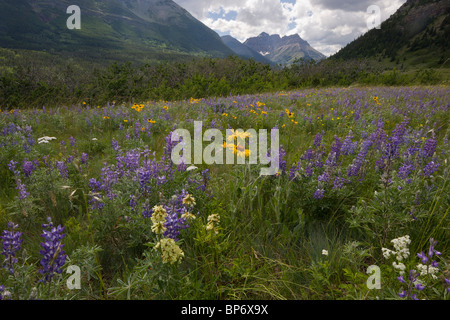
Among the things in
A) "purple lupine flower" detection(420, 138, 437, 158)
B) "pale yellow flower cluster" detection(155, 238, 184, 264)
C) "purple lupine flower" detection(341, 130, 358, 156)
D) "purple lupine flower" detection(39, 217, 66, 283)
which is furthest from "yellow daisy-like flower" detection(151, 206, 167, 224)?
"purple lupine flower" detection(420, 138, 437, 158)

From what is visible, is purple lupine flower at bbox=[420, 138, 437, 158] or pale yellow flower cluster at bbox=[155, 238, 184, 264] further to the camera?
purple lupine flower at bbox=[420, 138, 437, 158]

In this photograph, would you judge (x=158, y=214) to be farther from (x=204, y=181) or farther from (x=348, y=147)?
(x=348, y=147)

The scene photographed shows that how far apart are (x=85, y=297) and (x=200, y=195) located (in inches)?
45.1

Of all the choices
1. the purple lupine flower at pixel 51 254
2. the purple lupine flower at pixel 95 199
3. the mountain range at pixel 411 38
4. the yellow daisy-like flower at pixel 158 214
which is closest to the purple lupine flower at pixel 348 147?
the yellow daisy-like flower at pixel 158 214

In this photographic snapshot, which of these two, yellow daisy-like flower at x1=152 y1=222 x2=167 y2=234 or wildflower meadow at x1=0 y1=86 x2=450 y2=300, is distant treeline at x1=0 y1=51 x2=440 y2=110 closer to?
wildflower meadow at x1=0 y1=86 x2=450 y2=300

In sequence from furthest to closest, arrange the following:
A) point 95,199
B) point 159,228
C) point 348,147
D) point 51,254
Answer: point 348,147
point 95,199
point 159,228
point 51,254

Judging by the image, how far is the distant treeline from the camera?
11.3 metres

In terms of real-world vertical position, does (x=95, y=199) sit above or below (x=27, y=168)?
below

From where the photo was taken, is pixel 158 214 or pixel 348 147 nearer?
pixel 158 214

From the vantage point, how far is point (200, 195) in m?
2.27

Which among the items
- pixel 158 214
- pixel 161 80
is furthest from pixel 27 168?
pixel 161 80

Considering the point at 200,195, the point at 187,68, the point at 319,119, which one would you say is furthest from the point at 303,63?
the point at 200,195

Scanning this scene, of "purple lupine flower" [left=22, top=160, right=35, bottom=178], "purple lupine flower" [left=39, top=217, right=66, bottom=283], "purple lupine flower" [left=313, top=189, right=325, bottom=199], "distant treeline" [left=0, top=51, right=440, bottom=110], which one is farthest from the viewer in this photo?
"distant treeline" [left=0, top=51, right=440, bottom=110]

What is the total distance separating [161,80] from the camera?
18047 millimetres
